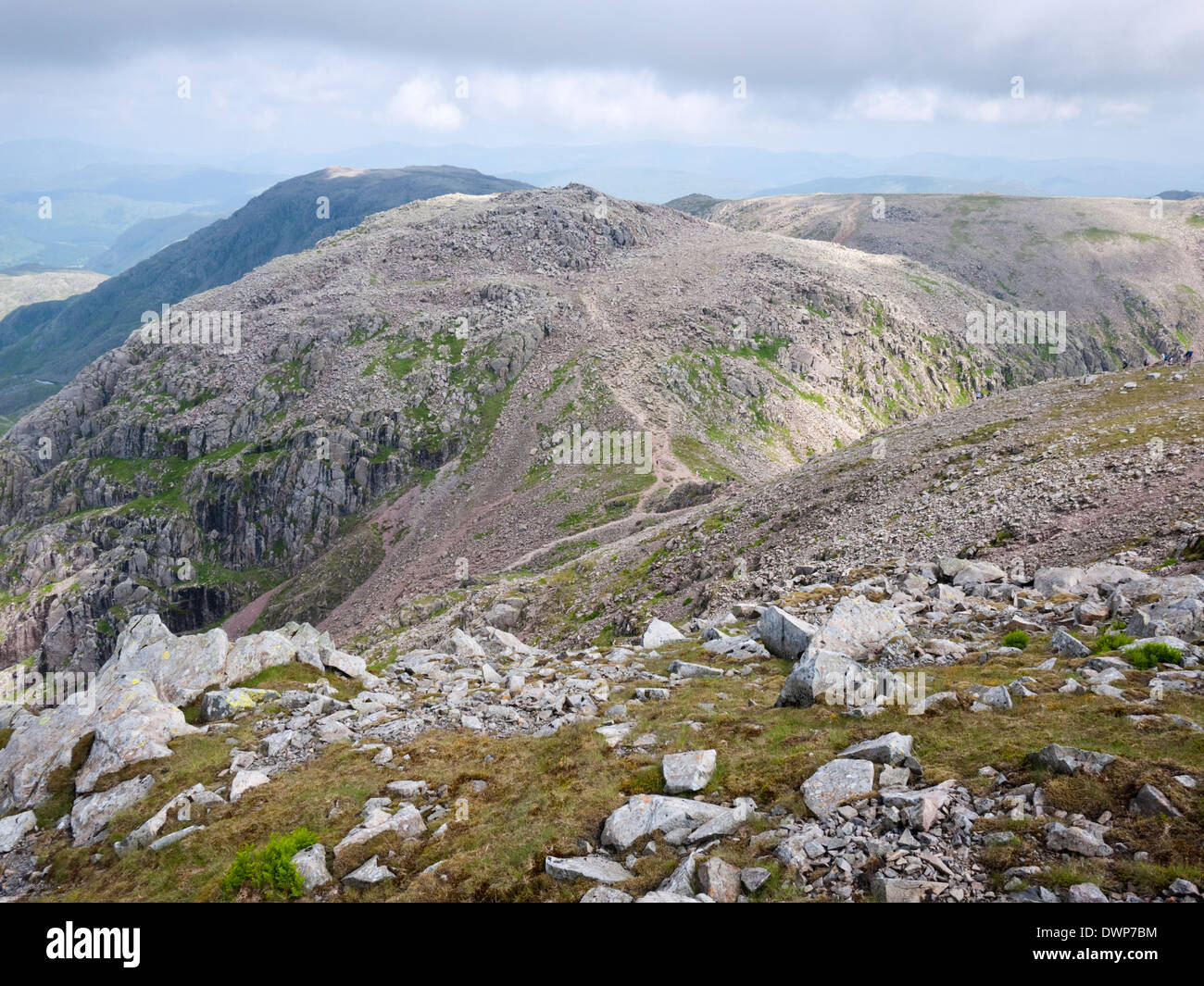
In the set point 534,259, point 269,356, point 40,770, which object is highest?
point 534,259

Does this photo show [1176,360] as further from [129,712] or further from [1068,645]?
[129,712]

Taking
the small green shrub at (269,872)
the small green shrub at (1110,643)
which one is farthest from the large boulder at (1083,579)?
the small green shrub at (269,872)

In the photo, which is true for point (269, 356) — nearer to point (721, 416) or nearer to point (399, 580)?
point (399, 580)

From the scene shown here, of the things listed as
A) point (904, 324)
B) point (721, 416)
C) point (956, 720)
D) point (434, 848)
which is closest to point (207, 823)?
point (434, 848)

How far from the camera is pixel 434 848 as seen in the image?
14242mm

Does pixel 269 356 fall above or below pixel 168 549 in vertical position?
above

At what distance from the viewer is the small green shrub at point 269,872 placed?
13.7m

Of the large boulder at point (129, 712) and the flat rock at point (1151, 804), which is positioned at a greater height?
the flat rock at point (1151, 804)

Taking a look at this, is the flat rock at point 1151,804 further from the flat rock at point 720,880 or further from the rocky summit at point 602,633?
the flat rock at point 720,880

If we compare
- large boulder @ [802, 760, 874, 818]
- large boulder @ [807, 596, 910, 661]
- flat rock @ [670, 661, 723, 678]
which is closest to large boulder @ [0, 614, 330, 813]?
flat rock @ [670, 661, 723, 678]

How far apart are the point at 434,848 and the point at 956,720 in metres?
12.6

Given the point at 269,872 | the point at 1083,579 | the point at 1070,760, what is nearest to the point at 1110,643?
the point at 1083,579

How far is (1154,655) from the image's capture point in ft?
53.4

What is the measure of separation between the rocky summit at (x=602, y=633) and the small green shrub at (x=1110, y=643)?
1.96 ft
